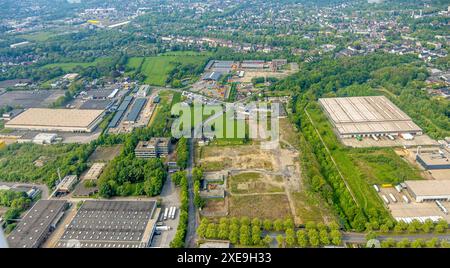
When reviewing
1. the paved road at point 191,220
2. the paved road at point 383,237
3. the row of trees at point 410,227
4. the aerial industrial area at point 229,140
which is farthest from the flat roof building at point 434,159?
the paved road at point 191,220

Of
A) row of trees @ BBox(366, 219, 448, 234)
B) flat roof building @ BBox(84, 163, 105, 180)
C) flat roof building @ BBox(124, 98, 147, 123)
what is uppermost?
flat roof building @ BBox(124, 98, 147, 123)

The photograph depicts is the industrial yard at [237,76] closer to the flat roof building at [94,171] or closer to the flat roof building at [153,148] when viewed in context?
the flat roof building at [153,148]

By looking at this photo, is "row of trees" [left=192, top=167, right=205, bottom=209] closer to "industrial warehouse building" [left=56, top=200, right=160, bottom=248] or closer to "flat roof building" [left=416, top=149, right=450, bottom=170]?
"industrial warehouse building" [left=56, top=200, right=160, bottom=248]

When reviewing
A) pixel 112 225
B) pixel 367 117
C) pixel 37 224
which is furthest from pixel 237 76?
pixel 37 224

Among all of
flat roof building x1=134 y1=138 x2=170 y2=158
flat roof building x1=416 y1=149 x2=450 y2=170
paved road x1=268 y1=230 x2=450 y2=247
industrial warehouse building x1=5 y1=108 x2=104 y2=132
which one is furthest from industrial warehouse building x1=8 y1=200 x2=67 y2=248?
flat roof building x1=416 y1=149 x2=450 y2=170

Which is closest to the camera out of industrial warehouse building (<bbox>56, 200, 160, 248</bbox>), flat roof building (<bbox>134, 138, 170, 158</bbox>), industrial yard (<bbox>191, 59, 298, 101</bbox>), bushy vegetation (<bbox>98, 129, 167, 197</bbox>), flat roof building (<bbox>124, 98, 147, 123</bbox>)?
industrial warehouse building (<bbox>56, 200, 160, 248</bbox>)

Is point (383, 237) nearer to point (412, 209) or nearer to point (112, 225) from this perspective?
point (412, 209)
